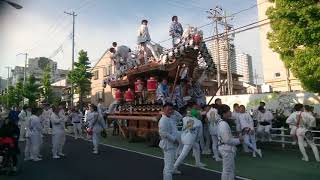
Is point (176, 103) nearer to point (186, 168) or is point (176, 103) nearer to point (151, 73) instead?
point (151, 73)

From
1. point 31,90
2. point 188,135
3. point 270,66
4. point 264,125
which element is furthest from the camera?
point 31,90

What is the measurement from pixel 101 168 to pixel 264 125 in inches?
290

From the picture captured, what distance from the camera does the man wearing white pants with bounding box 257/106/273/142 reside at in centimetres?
1540

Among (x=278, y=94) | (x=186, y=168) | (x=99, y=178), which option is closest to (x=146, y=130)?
(x=186, y=168)

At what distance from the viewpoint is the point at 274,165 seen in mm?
11266

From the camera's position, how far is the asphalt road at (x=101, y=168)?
387 inches

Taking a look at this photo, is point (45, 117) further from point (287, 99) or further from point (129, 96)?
point (287, 99)

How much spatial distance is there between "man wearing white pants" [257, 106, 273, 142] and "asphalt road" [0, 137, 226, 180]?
5069 mm

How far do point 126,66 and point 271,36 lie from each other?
7.44m

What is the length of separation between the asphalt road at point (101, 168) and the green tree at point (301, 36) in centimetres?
790

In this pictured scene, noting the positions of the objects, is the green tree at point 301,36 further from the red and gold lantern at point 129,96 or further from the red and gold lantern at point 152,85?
the red and gold lantern at point 129,96

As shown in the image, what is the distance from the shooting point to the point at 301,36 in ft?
51.4

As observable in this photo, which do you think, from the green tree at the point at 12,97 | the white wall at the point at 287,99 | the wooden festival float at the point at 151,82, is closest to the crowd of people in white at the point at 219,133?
the wooden festival float at the point at 151,82

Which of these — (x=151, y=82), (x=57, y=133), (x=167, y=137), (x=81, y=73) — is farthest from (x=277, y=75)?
(x=167, y=137)
